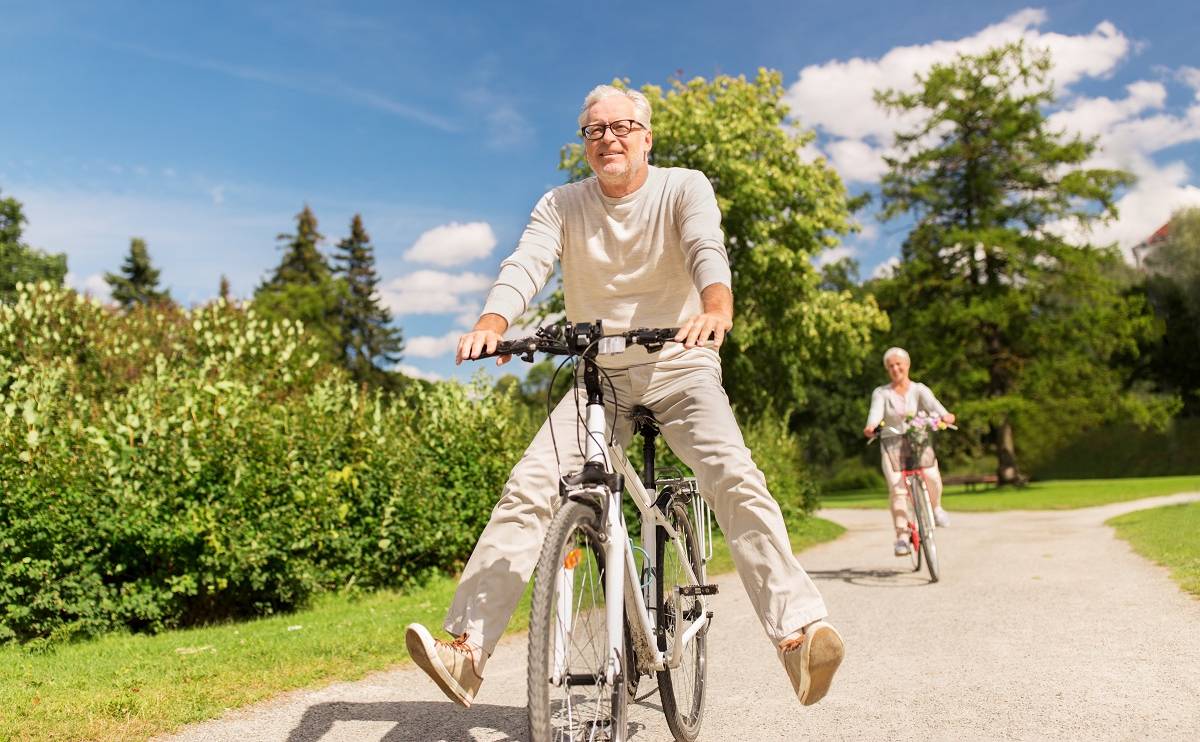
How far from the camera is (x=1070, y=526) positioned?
16500mm

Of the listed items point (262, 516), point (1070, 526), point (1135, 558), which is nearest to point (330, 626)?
point (262, 516)

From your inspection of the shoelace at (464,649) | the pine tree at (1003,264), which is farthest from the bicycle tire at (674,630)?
the pine tree at (1003,264)

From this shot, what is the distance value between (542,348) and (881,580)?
7215 mm

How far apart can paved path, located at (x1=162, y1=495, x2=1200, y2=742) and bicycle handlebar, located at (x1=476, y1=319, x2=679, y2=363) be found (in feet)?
5.99

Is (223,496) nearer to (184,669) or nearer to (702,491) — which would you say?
(184,669)

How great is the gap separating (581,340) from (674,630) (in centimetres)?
140

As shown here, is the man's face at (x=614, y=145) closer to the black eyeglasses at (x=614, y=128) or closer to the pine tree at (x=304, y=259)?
the black eyeglasses at (x=614, y=128)

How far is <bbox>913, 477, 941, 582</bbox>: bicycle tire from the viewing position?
9.19m

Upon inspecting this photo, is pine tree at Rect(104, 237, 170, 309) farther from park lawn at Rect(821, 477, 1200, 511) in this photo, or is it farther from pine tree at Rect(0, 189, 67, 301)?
park lawn at Rect(821, 477, 1200, 511)

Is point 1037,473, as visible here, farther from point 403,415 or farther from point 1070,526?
point 403,415

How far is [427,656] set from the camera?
3.08m

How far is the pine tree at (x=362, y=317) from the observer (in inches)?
2618

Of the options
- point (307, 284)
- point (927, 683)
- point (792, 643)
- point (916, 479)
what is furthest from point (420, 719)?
point (307, 284)

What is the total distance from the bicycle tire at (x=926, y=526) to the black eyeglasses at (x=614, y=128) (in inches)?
264
